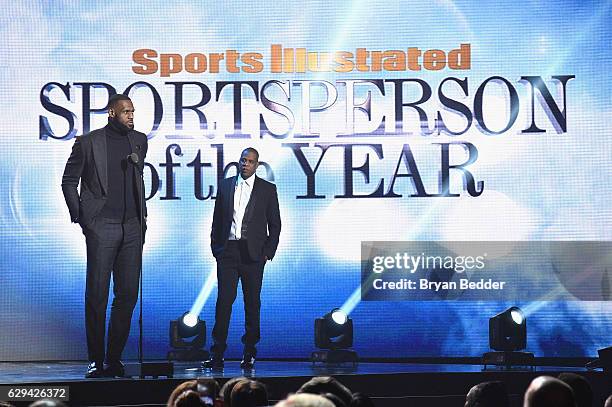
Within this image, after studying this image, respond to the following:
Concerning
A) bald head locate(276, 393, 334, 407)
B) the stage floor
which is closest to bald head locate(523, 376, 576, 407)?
bald head locate(276, 393, 334, 407)

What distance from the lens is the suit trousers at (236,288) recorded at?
27.7ft

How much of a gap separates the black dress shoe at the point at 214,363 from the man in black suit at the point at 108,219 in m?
1.05

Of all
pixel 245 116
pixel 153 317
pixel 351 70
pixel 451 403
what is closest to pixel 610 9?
pixel 351 70

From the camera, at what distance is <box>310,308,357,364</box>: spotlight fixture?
859cm

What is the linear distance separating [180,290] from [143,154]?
1864 mm

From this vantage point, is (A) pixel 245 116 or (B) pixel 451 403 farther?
(A) pixel 245 116

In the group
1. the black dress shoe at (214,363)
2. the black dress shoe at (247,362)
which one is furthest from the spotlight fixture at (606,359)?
the black dress shoe at (214,363)

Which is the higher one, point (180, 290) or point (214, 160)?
point (214, 160)

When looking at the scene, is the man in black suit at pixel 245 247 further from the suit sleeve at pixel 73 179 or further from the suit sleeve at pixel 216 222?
the suit sleeve at pixel 73 179

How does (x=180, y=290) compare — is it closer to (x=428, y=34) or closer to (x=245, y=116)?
(x=245, y=116)

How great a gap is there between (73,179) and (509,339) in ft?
10.4

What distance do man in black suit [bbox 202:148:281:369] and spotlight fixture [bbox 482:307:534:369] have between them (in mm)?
1619

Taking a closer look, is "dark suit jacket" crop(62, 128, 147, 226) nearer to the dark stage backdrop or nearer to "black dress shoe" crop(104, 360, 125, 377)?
"black dress shoe" crop(104, 360, 125, 377)

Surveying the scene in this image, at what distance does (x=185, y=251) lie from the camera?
8.98m
